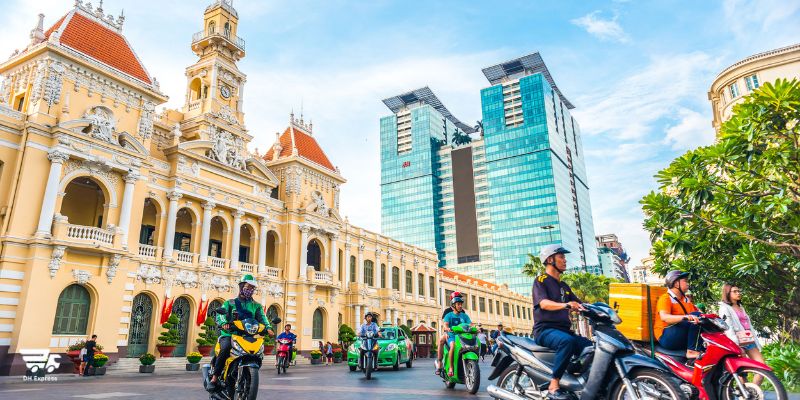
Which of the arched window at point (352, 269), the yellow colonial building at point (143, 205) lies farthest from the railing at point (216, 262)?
the arched window at point (352, 269)

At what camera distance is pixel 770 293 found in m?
13.5

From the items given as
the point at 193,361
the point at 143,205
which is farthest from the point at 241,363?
the point at 143,205

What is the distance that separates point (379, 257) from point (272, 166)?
12328 millimetres

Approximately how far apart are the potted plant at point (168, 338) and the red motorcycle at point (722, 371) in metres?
22.7

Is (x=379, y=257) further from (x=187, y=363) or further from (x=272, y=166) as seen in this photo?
(x=187, y=363)

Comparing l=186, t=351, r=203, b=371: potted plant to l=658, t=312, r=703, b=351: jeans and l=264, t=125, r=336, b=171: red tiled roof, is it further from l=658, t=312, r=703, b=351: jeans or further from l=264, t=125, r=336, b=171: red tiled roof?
l=658, t=312, r=703, b=351: jeans

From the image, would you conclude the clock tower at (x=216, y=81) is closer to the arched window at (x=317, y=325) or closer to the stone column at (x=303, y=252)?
the stone column at (x=303, y=252)

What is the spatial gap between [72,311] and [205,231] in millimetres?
7882

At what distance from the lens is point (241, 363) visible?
6.77 meters

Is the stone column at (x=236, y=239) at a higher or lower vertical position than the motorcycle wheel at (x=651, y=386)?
higher

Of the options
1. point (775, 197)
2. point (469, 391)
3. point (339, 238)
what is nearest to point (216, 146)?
point (339, 238)

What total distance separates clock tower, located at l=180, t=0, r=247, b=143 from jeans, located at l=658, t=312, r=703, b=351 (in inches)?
1077

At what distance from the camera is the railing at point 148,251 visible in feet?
80.4

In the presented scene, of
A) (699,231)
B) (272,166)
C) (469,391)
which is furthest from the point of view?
(272,166)
